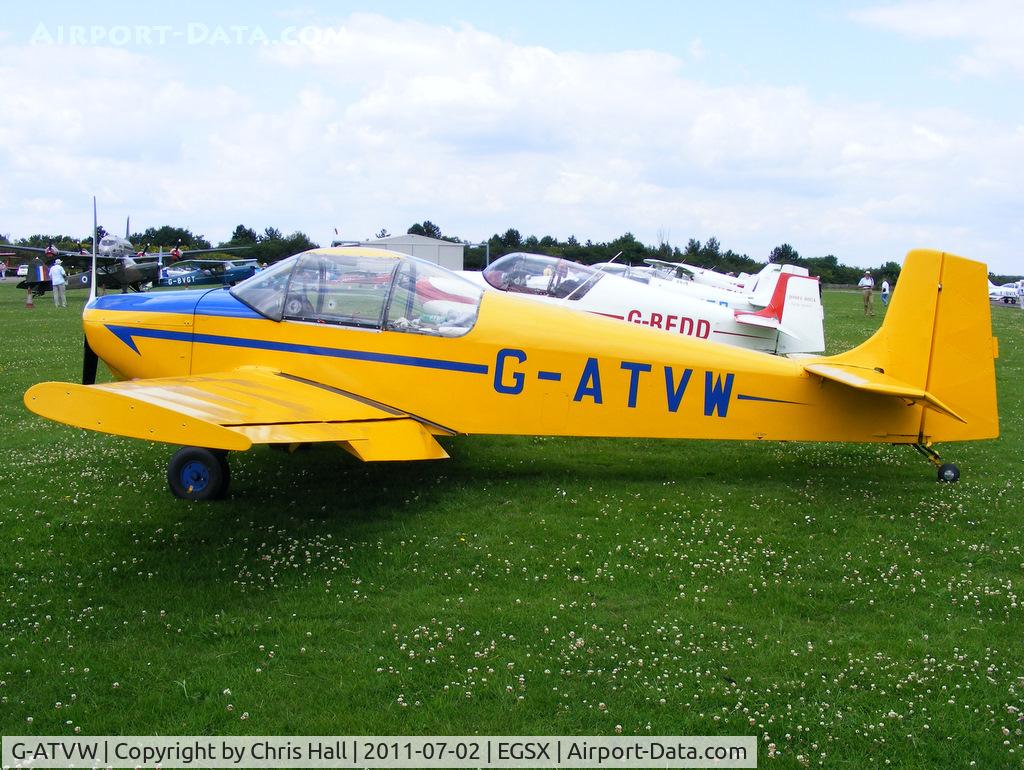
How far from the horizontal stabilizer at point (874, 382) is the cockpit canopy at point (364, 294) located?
281cm

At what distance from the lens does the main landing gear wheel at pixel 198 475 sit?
6176 millimetres

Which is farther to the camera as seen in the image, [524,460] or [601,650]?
[524,460]

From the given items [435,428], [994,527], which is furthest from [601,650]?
[994,527]

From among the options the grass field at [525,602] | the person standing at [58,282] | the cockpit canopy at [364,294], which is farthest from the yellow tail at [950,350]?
the person standing at [58,282]

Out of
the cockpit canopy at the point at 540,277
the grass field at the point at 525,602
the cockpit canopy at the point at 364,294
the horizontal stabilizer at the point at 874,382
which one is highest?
the cockpit canopy at the point at 540,277

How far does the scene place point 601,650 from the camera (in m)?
4.01

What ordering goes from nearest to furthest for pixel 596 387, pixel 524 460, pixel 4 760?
pixel 4 760 → pixel 596 387 → pixel 524 460

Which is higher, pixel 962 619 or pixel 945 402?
pixel 945 402

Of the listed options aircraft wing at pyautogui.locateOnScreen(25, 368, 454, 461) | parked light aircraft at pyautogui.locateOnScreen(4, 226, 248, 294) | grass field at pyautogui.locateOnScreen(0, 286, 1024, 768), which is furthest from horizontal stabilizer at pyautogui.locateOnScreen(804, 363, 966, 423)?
parked light aircraft at pyautogui.locateOnScreen(4, 226, 248, 294)

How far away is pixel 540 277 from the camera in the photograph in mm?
10953

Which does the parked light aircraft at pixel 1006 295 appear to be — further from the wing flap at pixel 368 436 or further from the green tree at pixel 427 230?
the wing flap at pixel 368 436

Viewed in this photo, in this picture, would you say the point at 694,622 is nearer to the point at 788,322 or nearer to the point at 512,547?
the point at 512,547

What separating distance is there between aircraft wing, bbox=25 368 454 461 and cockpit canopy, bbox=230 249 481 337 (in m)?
0.58

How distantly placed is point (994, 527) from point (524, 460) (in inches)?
150
